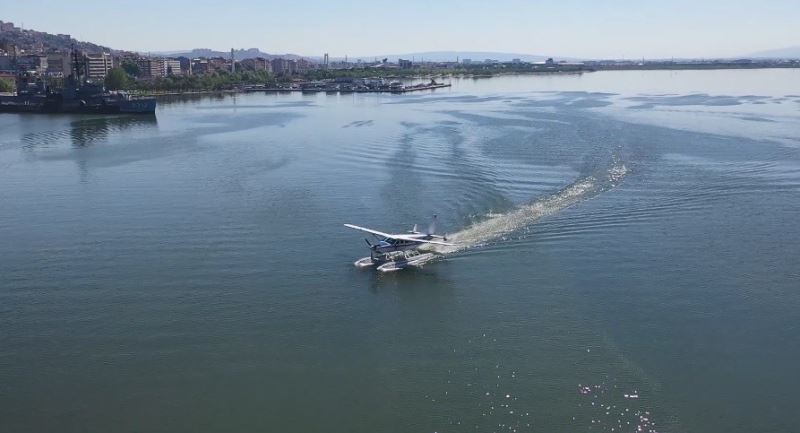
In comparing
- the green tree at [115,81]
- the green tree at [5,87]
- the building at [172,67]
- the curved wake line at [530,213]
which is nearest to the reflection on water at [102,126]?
the green tree at [115,81]

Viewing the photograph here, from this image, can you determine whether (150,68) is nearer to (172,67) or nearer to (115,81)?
(172,67)

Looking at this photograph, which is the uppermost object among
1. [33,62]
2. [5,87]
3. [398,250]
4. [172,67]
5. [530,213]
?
[172,67]

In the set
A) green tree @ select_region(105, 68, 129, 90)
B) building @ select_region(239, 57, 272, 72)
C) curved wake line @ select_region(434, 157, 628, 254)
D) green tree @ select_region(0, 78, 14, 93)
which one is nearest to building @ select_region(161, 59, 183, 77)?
building @ select_region(239, 57, 272, 72)

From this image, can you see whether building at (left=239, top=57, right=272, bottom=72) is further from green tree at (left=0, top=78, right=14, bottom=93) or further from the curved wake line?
the curved wake line

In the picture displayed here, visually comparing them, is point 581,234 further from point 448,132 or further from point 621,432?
point 448,132

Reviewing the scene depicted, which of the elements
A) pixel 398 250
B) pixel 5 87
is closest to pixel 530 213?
pixel 398 250

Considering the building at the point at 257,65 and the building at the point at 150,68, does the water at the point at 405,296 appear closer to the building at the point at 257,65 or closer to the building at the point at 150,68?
the building at the point at 150,68
